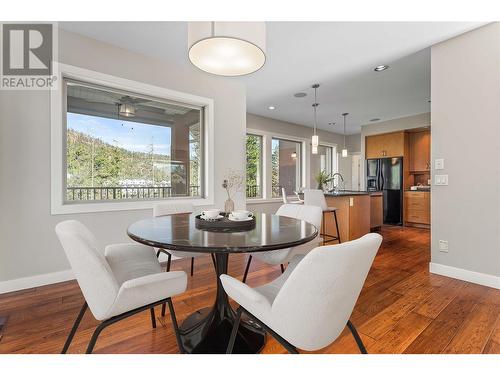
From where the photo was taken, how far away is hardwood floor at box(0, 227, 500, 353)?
5.08ft

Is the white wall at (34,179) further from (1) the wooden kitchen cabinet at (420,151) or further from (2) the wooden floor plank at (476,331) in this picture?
(1) the wooden kitchen cabinet at (420,151)

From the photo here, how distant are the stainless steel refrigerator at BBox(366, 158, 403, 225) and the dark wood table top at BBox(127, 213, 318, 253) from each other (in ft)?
16.8

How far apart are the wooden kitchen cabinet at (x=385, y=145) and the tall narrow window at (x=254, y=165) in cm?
288

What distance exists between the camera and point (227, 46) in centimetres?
170

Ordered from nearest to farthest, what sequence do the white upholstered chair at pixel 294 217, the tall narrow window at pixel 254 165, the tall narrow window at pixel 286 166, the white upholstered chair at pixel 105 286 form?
the white upholstered chair at pixel 105 286, the white upholstered chair at pixel 294 217, the tall narrow window at pixel 254 165, the tall narrow window at pixel 286 166

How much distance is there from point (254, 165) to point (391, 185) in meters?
3.26

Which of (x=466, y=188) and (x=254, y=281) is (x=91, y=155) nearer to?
(x=254, y=281)

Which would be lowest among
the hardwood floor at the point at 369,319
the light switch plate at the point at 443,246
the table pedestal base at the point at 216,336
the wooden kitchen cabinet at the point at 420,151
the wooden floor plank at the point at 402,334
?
the hardwood floor at the point at 369,319

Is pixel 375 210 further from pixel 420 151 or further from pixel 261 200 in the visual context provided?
pixel 261 200

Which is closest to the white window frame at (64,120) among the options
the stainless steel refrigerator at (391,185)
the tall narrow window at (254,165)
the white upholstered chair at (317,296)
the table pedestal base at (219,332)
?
the table pedestal base at (219,332)

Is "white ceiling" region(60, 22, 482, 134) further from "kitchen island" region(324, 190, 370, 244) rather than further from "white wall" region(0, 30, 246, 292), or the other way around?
"kitchen island" region(324, 190, 370, 244)

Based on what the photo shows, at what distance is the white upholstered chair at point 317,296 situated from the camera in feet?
2.94

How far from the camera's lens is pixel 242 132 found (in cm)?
402
